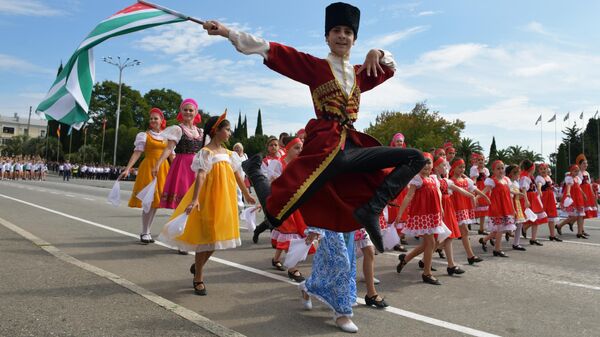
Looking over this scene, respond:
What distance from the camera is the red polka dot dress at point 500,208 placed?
30.5 ft

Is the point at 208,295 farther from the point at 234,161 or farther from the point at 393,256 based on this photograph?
the point at 393,256

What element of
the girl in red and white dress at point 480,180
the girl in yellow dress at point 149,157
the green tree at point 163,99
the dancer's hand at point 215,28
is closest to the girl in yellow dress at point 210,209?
the dancer's hand at point 215,28

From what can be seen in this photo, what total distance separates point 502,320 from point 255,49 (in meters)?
3.35

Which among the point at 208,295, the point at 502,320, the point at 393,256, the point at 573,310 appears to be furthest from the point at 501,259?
the point at 208,295

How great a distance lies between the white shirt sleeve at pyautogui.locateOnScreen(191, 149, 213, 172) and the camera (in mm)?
5496

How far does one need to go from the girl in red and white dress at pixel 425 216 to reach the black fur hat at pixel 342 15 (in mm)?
2672

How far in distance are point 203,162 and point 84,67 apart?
1566 mm

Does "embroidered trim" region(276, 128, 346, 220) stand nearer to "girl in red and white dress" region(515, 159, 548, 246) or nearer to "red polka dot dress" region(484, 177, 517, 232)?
"red polka dot dress" region(484, 177, 517, 232)

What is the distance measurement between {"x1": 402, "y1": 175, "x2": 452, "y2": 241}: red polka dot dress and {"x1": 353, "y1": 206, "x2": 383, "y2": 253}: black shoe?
3.01m

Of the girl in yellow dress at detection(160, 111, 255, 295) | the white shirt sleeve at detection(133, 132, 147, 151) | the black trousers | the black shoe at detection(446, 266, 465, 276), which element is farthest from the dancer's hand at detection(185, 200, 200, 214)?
the white shirt sleeve at detection(133, 132, 147, 151)

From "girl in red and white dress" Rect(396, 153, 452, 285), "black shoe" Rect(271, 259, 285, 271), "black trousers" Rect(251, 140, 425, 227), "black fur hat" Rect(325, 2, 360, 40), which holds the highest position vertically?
"black fur hat" Rect(325, 2, 360, 40)

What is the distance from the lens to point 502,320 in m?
4.59

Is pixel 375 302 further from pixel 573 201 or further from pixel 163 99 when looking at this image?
pixel 163 99

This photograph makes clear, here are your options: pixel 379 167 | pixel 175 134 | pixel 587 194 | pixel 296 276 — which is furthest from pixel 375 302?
pixel 587 194
